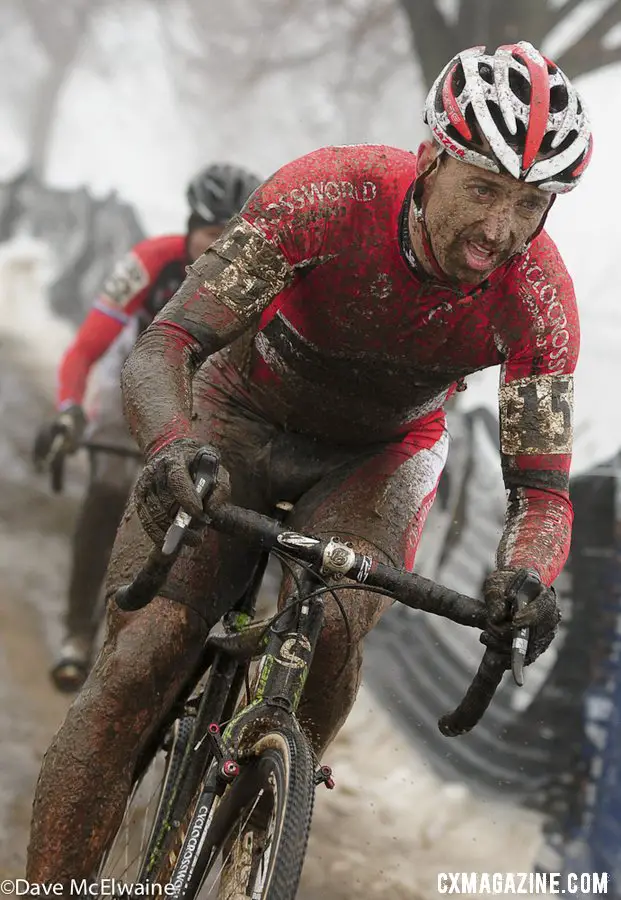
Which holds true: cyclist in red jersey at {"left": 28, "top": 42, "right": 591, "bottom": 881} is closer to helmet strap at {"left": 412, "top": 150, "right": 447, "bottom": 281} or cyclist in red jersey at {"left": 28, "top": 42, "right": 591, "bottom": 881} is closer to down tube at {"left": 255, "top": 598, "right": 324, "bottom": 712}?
helmet strap at {"left": 412, "top": 150, "right": 447, "bottom": 281}

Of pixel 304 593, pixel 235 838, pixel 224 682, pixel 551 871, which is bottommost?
pixel 551 871

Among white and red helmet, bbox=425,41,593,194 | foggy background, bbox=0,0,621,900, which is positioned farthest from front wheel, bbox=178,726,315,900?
foggy background, bbox=0,0,621,900

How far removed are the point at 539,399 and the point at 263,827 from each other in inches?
47.3

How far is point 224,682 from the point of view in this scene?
9.46ft

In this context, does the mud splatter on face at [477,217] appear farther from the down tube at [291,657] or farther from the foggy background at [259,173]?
the foggy background at [259,173]

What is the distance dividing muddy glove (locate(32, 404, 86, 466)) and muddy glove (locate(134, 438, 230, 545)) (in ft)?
9.91

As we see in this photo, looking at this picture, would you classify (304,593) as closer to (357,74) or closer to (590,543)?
(590,543)

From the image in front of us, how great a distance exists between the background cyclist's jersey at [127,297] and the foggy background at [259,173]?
148cm

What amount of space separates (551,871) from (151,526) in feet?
9.27

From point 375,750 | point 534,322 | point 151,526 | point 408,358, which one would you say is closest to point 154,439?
point 151,526

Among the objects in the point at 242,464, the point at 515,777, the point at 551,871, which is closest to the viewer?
the point at 242,464

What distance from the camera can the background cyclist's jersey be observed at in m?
5.31

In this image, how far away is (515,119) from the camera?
2504mm

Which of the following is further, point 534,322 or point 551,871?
point 551,871
